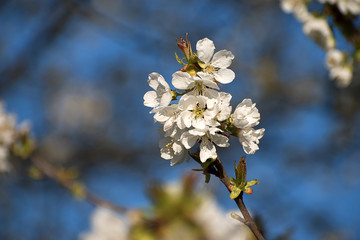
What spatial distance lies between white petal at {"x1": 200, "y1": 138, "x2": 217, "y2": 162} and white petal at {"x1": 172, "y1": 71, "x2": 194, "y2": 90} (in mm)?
146

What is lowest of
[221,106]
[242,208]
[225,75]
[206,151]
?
[242,208]

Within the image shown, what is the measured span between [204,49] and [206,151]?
10.7 inches

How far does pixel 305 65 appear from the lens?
19.5 ft

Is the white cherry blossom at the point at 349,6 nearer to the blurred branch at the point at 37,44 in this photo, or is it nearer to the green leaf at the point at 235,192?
the green leaf at the point at 235,192

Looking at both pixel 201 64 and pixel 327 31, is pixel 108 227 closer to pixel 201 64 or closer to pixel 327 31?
pixel 201 64

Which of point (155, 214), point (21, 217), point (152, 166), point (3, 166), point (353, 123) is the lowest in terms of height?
point (155, 214)

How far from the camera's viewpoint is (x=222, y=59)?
39.1 inches

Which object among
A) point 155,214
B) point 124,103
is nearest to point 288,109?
point 124,103

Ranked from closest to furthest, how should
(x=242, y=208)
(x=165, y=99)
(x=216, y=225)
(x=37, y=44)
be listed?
(x=242, y=208), (x=165, y=99), (x=216, y=225), (x=37, y=44)

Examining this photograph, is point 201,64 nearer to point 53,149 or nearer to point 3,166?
point 3,166

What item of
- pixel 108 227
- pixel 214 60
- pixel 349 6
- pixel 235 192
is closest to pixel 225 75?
pixel 214 60

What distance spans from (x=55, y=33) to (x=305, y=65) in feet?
13.0

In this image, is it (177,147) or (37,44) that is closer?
(177,147)

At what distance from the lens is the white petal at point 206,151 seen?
0.86 meters
